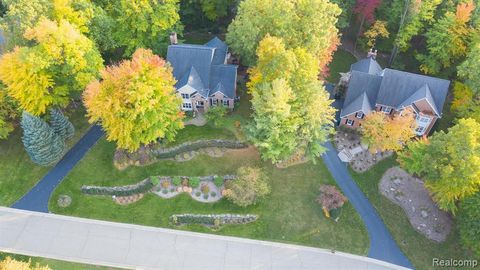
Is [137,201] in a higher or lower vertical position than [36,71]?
lower

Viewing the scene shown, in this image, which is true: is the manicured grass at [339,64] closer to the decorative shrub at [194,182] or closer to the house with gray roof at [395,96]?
the house with gray roof at [395,96]

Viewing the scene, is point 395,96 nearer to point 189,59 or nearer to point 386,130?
point 386,130

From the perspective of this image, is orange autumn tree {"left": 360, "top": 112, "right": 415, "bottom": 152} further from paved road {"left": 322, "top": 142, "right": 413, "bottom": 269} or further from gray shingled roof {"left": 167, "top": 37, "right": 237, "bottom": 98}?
gray shingled roof {"left": 167, "top": 37, "right": 237, "bottom": 98}

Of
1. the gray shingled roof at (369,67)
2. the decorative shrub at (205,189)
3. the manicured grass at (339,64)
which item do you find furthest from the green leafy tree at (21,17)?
the gray shingled roof at (369,67)

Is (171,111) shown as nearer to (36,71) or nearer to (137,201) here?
(137,201)

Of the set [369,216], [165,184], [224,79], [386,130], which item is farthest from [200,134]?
[369,216]

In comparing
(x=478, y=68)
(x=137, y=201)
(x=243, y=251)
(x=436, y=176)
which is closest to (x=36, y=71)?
(x=137, y=201)
